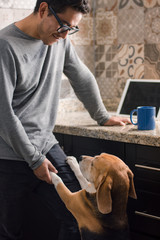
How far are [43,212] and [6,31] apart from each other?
1.16 meters

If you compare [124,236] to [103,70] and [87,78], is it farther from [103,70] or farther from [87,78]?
[103,70]

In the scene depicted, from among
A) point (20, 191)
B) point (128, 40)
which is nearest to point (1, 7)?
point (128, 40)

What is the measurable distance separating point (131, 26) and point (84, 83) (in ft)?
2.86

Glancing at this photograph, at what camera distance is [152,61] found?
8.86ft

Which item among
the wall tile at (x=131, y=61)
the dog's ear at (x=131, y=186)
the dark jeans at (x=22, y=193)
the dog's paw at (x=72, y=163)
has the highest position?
the wall tile at (x=131, y=61)

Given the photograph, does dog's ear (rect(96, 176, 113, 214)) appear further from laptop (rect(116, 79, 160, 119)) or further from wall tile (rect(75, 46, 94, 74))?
wall tile (rect(75, 46, 94, 74))

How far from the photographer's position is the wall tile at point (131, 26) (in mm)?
2717

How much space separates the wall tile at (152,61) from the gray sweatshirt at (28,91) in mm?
844

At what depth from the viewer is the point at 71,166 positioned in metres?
1.88

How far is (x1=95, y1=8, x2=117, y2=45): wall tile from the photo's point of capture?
2859mm

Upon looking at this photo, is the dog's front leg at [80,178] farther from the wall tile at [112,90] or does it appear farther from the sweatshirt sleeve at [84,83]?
the wall tile at [112,90]

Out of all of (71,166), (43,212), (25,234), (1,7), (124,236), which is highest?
(1,7)

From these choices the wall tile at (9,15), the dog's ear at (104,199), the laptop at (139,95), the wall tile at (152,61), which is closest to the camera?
the dog's ear at (104,199)

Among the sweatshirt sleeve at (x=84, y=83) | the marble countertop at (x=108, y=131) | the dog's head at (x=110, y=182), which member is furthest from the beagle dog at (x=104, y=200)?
the sweatshirt sleeve at (x=84, y=83)
